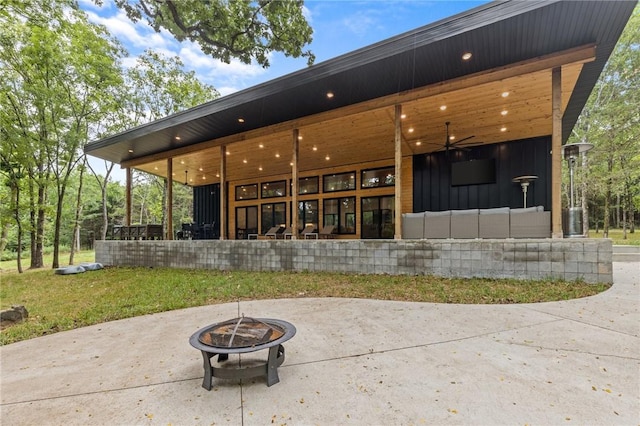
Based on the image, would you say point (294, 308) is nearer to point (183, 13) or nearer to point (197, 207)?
point (183, 13)

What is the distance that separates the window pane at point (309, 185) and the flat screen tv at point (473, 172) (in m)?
6.02

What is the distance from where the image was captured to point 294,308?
460cm

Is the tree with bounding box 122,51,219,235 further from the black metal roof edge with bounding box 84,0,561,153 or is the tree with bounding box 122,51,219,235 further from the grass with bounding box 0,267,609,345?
the grass with bounding box 0,267,609,345

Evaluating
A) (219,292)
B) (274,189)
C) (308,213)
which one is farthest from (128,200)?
(219,292)

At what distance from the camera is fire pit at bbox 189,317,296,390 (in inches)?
84.0

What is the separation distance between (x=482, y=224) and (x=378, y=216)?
5.43m

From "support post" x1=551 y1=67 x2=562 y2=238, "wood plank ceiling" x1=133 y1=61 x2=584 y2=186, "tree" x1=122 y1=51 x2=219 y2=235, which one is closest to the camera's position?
"support post" x1=551 y1=67 x2=562 y2=238

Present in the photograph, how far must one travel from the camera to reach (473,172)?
381 inches

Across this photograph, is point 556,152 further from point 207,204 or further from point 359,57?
point 207,204

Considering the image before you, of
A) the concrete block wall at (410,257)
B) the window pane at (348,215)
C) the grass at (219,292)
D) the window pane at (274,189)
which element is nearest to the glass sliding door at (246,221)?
the window pane at (274,189)

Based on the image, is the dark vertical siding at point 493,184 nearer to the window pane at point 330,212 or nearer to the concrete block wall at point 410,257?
the window pane at point 330,212

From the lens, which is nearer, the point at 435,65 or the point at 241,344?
the point at 241,344

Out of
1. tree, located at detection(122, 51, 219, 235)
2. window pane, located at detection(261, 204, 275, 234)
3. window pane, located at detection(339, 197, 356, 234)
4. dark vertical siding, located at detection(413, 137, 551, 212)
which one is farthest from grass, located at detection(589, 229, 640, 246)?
tree, located at detection(122, 51, 219, 235)

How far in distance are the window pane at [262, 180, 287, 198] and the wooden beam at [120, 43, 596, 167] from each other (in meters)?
4.66
